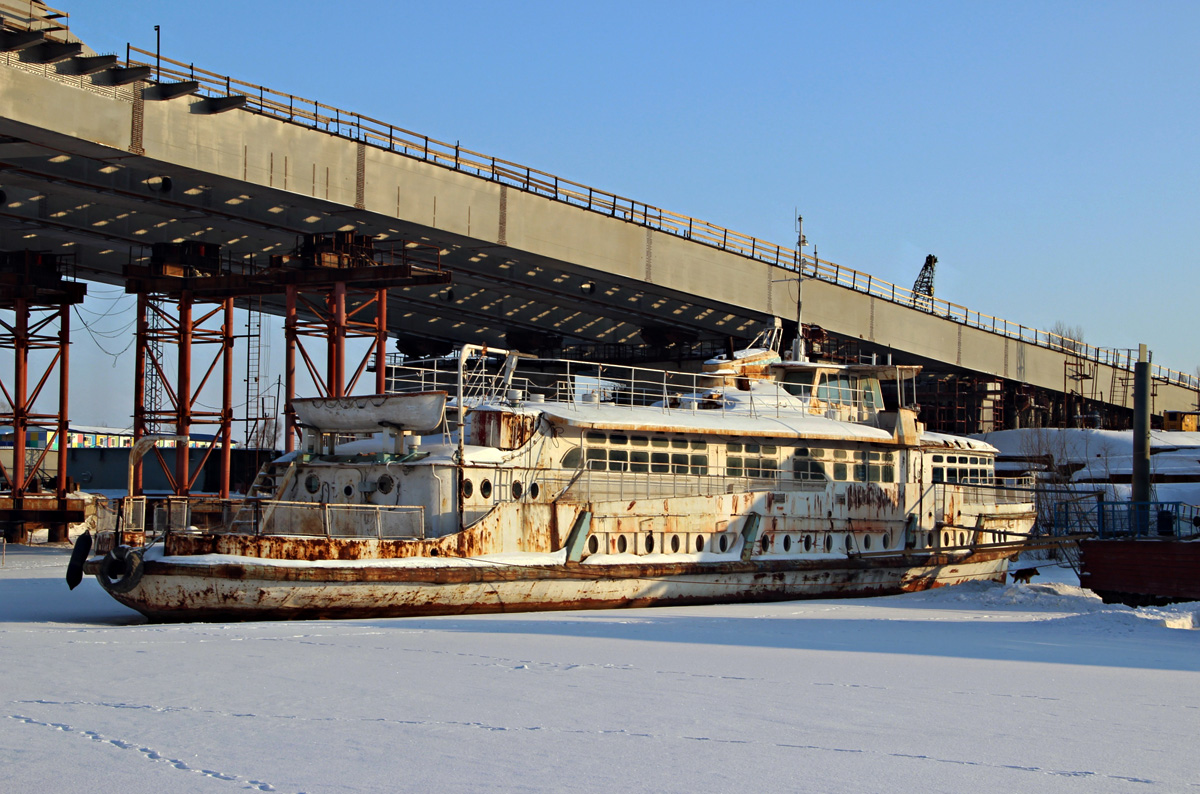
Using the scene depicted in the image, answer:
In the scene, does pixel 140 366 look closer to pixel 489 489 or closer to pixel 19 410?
Result: pixel 19 410

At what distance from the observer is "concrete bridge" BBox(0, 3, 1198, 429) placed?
30.0 meters

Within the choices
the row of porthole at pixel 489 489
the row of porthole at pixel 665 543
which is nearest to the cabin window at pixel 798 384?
the row of porthole at pixel 665 543

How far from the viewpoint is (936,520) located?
29047 millimetres

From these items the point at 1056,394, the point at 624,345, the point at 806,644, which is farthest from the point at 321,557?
the point at 1056,394

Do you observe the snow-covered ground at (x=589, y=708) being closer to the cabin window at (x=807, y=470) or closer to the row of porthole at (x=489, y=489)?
the row of porthole at (x=489, y=489)

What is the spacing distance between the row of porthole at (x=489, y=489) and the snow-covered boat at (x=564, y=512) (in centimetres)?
3

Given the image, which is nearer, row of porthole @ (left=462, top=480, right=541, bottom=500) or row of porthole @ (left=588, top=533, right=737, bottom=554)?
row of porthole @ (left=462, top=480, right=541, bottom=500)

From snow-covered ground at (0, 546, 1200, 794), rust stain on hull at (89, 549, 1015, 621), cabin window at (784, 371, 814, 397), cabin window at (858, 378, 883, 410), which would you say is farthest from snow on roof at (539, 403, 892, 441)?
snow-covered ground at (0, 546, 1200, 794)

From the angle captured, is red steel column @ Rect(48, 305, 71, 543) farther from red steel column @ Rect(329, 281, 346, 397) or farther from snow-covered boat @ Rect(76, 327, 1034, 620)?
snow-covered boat @ Rect(76, 327, 1034, 620)

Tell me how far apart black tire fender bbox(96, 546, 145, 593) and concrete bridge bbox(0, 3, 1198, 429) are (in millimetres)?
13701

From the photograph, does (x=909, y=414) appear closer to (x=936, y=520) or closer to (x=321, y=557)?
(x=936, y=520)

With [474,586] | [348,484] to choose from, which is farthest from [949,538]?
[348,484]

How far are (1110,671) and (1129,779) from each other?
19.7 ft

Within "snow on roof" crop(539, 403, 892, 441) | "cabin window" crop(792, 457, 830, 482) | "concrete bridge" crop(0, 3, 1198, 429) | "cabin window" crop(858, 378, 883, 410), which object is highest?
"concrete bridge" crop(0, 3, 1198, 429)
